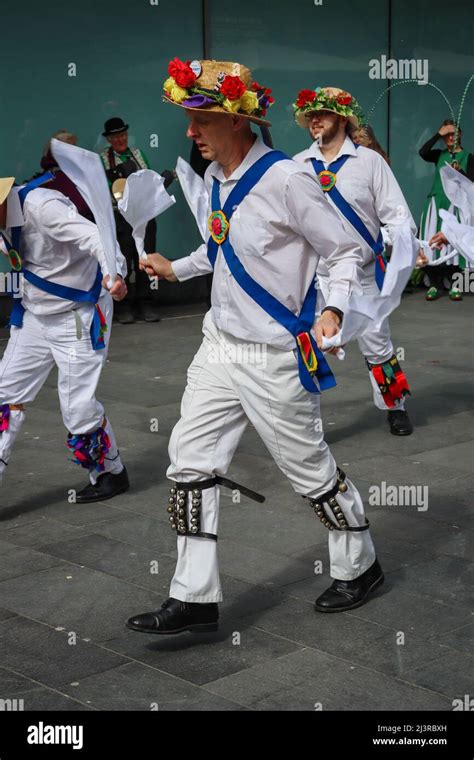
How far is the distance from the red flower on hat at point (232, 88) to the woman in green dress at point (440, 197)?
31.0 feet

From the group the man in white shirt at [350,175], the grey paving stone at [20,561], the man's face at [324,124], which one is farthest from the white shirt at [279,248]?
the man's face at [324,124]

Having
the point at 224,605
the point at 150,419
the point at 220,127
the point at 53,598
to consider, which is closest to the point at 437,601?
the point at 224,605

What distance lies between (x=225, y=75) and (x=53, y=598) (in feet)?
7.31

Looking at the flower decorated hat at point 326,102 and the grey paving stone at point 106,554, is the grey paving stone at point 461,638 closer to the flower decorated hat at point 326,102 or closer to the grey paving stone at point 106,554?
the grey paving stone at point 106,554

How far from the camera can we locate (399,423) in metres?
7.90

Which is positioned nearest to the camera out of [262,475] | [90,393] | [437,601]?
[437,601]

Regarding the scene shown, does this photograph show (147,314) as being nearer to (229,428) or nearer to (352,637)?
(229,428)

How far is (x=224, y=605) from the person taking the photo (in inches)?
199

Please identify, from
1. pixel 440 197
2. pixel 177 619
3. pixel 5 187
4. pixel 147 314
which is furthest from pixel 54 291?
pixel 440 197

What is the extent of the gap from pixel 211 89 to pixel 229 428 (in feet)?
4.12

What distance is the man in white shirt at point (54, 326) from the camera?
6.17m

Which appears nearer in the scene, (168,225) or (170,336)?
(170,336)

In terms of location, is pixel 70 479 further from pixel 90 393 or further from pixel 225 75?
pixel 225 75

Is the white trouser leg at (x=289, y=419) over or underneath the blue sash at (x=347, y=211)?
underneath
